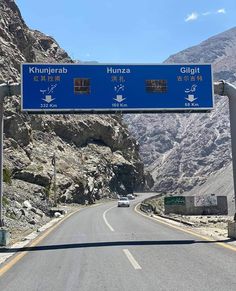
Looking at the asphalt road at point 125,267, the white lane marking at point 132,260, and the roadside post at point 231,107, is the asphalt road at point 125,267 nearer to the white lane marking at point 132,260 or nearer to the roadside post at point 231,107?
the white lane marking at point 132,260

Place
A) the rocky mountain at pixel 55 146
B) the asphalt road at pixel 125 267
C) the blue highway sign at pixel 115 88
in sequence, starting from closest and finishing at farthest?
the asphalt road at pixel 125 267, the blue highway sign at pixel 115 88, the rocky mountain at pixel 55 146

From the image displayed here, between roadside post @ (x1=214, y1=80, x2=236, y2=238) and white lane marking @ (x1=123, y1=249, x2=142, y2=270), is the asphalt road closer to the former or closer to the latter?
white lane marking @ (x1=123, y1=249, x2=142, y2=270)

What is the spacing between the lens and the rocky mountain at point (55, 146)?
67062 mm

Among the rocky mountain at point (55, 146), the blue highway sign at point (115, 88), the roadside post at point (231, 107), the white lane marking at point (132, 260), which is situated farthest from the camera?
the rocky mountain at point (55, 146)

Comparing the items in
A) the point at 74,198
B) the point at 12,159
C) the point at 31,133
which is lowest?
the point at 74,198

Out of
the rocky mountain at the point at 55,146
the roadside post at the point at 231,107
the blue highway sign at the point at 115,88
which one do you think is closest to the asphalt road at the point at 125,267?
the roadside post at the point at 231,107

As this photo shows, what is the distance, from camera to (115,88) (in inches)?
765

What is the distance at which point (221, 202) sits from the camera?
4712 cm

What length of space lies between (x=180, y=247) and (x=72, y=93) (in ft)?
27.5

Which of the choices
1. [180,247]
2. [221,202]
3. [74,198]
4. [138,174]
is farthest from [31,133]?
[180,247]

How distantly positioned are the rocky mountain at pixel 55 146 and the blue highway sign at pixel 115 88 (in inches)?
899

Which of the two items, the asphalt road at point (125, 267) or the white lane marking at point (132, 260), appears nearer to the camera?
the asphalt road at point (125, 267)

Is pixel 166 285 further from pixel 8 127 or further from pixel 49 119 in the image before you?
pixel 49 119

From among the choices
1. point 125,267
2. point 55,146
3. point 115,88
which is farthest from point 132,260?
point 55,146
